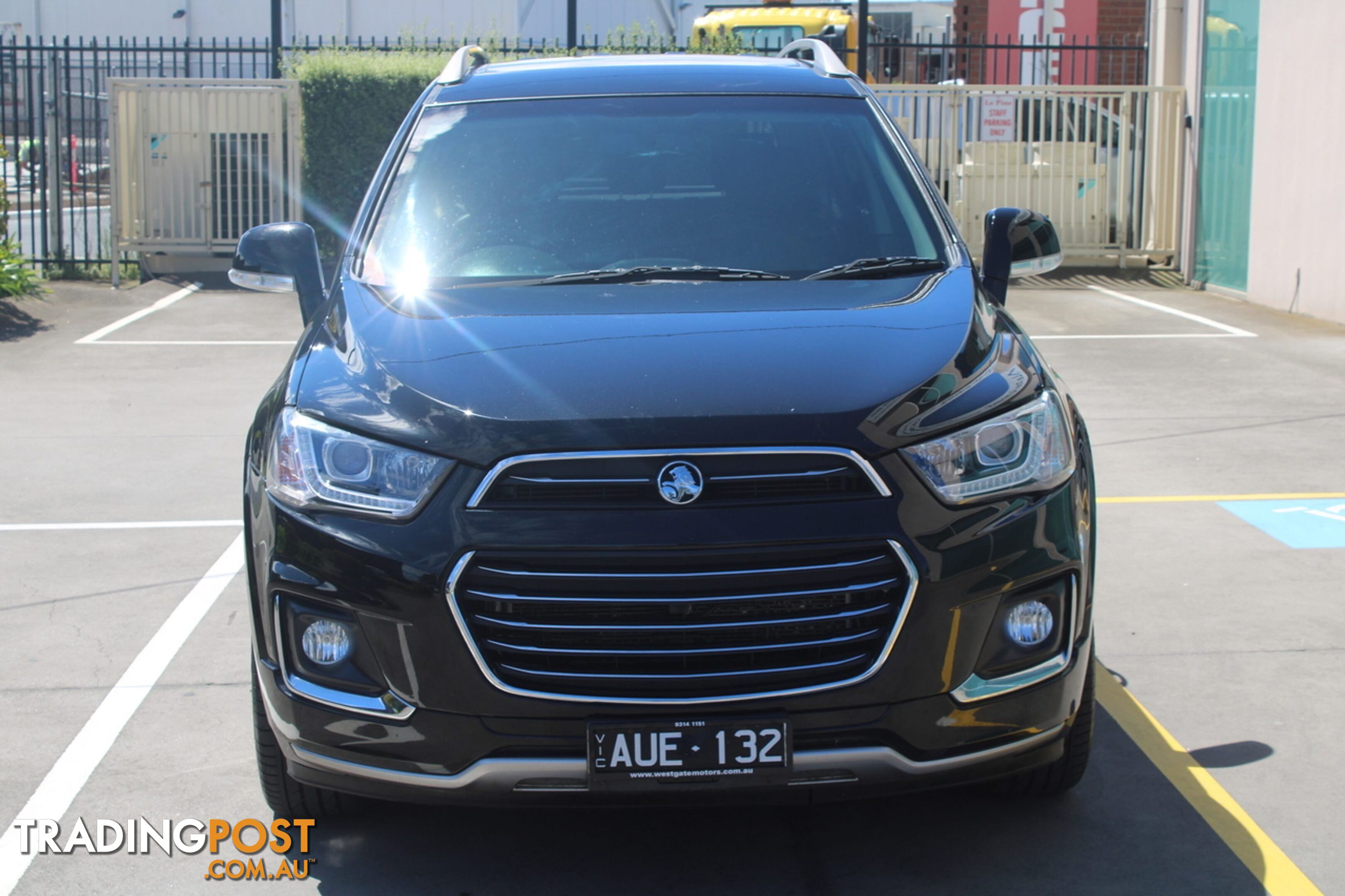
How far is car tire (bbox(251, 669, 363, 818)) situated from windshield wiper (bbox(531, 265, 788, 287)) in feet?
Answer: 4.11

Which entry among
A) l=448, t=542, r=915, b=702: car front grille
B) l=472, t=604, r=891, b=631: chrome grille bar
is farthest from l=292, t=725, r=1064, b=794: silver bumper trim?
l=472, t=604, r=891, b=631: chrome grille bar

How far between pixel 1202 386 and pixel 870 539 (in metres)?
7.82

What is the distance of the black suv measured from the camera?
113 inches

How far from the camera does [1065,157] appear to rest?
1639 cm

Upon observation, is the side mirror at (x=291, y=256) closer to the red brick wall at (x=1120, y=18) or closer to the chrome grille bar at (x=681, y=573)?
the chrome grille bar at (x=681, y=573)

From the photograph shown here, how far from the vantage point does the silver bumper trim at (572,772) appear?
9.53 feet

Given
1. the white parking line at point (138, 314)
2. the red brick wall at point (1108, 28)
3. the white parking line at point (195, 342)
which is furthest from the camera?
the red brick wall at point (1108, 28)

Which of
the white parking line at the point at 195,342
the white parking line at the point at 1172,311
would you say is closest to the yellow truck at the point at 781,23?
the white parking line at the point at 1172,311

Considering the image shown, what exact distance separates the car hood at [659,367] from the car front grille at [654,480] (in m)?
0.03

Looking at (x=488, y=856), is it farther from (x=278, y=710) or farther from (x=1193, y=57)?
(x=1193, y=57)

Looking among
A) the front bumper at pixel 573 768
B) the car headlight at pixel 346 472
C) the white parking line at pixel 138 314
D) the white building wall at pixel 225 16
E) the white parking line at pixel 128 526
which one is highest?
the white building wall at pixel 225 16

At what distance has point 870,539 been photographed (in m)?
2.87

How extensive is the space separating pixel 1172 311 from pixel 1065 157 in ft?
10.3

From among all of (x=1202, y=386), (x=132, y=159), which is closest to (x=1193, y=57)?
(x=1202, y=386)
